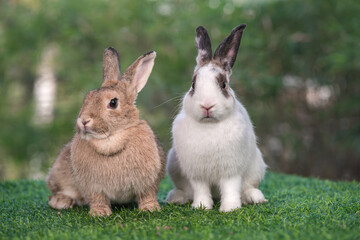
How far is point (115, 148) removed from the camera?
123 inches

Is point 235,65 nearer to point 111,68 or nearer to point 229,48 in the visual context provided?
point 229,48

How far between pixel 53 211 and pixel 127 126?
0.96 meters

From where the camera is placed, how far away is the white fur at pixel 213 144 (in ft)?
10.2

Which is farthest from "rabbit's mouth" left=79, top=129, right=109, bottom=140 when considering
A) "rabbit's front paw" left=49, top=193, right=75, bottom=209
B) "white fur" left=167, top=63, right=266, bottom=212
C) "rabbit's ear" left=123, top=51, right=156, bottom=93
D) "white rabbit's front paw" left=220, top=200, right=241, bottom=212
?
"white rabbit's front paw" left=220, top=200, right=241, bottom=212

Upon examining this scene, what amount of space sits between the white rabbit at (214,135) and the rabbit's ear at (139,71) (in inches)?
14.8

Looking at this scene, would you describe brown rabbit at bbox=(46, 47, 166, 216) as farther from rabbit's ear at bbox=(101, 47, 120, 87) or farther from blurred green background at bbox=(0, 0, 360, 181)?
blurred green background at bbox=(0, 0, 360, 181)

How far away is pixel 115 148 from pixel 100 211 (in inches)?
19.4

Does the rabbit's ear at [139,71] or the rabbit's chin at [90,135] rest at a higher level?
the rabbit's ear at [139,71]

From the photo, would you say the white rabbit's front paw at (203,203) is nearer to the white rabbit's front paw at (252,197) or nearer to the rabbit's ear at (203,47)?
the white rabbit's front paw at (252,197)

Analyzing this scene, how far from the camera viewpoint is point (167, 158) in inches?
150

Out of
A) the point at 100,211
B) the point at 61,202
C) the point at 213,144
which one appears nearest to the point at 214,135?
the point at 213,144

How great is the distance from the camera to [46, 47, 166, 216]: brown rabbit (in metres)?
3.09

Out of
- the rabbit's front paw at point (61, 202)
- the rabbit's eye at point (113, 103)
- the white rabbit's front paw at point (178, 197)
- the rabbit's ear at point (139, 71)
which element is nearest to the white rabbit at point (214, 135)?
the white rabbit's front paw at point (178, 197)

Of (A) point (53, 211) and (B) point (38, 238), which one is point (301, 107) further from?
(B) point (38, 238)
